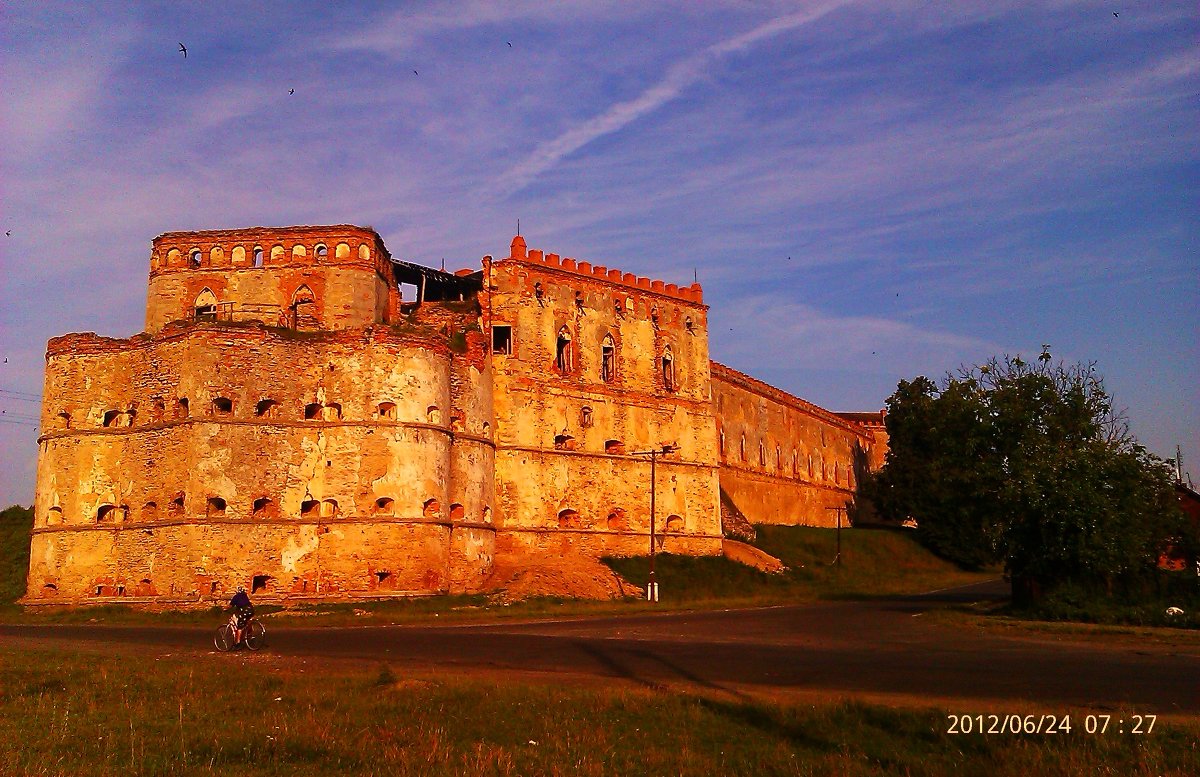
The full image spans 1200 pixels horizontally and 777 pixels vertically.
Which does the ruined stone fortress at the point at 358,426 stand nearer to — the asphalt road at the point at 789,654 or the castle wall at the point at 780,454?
the asphalt road at the point at 789,654

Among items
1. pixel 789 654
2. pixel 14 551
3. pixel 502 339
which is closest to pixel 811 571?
pixel 502 339

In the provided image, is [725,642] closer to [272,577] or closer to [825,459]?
[272,577]

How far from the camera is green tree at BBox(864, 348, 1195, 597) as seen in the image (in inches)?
1104

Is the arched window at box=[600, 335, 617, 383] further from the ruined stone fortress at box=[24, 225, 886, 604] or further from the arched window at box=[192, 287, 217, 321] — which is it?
the arched window at box=[192, 287, 217, 321]

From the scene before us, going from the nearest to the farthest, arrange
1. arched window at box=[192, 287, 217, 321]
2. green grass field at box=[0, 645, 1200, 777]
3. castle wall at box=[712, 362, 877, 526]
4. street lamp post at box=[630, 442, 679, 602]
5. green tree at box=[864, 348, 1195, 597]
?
1. green grass field at box=[0, 645, 1200, 777]
2. green tree at box=[864, 348, 1195, 597]
3. street lamp post at box=[630, 442, 679, 602]
4. arched window at box=[192, 287, 217, 321]
5. castle wall at box=[712, 362, 877, 526]

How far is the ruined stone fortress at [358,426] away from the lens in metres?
34.0

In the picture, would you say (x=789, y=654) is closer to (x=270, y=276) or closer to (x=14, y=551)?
(x=270, y=276)

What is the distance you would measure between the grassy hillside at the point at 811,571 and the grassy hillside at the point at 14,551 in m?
22.4

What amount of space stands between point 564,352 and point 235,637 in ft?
87.8

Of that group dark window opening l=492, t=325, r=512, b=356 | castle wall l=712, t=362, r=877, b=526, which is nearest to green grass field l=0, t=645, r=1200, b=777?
dark window opening l=492, t=325, r=512, b=356

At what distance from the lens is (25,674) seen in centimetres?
1602

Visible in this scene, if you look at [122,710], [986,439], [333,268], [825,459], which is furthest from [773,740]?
[825,459]

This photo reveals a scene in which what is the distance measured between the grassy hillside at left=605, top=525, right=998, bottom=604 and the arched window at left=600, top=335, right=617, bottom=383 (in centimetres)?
850

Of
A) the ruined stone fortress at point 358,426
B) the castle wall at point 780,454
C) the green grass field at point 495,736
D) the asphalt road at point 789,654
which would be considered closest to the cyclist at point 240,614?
the asphalt road at point 789,654
